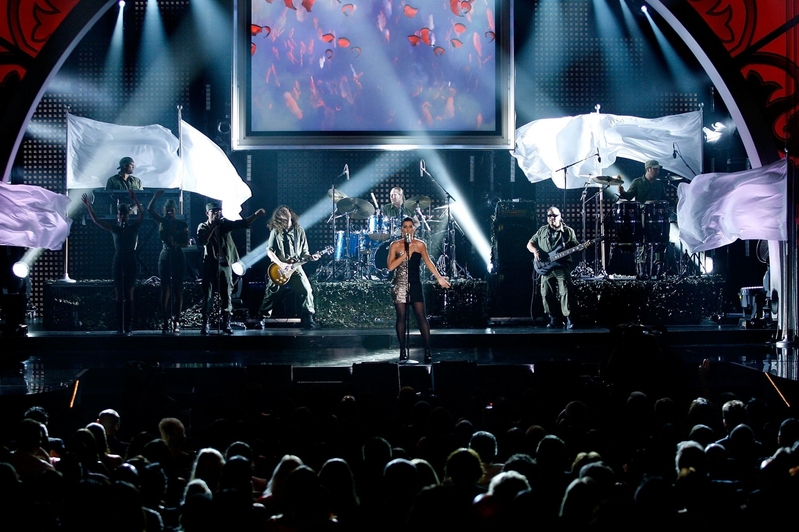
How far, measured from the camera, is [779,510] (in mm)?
3383

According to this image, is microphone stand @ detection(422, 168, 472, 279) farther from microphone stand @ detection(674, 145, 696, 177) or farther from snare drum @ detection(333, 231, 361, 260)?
microphone stand @ detection(674, 145, 696, 177)

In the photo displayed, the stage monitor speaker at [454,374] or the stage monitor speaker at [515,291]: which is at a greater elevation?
the stage monitor speaker at [515,291]

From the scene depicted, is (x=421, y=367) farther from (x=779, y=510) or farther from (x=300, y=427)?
(x=779, y=510)

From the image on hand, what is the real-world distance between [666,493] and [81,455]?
278 cm

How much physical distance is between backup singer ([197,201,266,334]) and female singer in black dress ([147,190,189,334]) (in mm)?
245

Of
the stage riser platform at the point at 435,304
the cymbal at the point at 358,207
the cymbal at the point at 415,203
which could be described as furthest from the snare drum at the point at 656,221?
the cymbal at the point at 358,207

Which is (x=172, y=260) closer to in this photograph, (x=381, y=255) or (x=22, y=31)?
(x=22, y=31)

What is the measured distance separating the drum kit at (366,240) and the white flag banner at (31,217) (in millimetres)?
3735

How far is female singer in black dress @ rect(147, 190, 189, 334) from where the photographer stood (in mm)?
10562

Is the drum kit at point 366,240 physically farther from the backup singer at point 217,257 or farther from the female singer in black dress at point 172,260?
the female singer in black dress at point 172,260

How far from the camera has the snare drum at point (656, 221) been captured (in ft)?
41.0

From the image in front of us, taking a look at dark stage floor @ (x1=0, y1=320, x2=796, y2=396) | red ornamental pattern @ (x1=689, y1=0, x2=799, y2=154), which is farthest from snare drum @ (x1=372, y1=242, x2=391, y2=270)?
red ornamental pattern @ (x1=689, y1=0, x2=799, y2=154)

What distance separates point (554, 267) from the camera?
11609mm

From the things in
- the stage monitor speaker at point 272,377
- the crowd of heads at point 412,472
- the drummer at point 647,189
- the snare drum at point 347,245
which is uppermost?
the drummer at point 647,189
